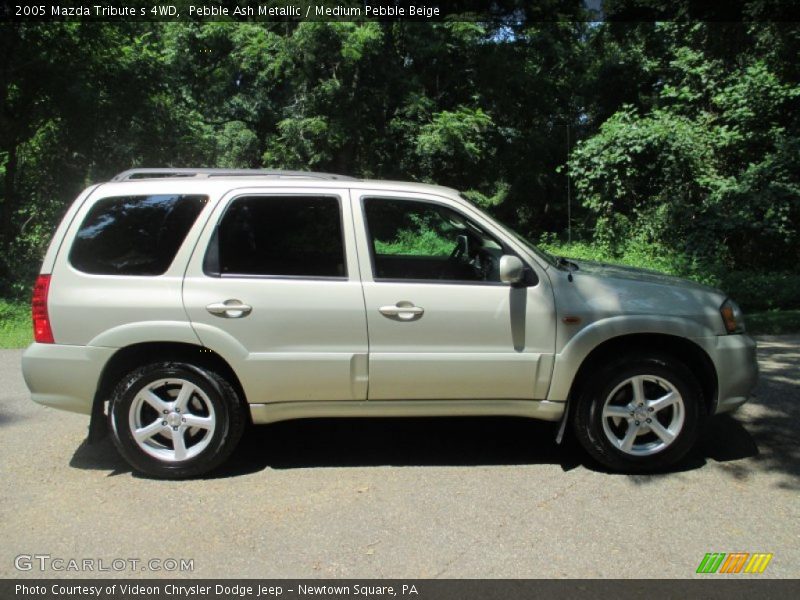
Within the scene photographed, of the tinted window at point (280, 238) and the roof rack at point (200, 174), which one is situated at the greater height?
the roof rack at point (200, 174)

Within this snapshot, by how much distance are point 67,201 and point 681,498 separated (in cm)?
1503

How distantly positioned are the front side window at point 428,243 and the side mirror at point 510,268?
231mm

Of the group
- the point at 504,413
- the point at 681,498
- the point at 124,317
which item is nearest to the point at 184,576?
the point at 124,317

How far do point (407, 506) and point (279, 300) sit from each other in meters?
1.42

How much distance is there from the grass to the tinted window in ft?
19.7

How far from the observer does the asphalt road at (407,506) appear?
3.45m

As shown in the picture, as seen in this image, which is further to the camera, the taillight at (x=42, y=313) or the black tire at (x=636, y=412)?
the black tire at (x=636, y=412)

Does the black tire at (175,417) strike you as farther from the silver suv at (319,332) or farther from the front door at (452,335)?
the front door at (452,335)

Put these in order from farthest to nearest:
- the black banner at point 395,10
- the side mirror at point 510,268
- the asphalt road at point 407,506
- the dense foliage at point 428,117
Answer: the dense foliage at point 428,117 < the black banner at point 395,10 < the side mirror at point 510,268 < the asphalt road at point 407,506

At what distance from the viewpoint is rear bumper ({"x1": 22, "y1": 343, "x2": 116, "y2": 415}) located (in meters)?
4.28

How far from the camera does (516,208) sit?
997 inches

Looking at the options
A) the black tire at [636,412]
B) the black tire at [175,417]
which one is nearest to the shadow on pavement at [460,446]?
the black tire at [636,412]
